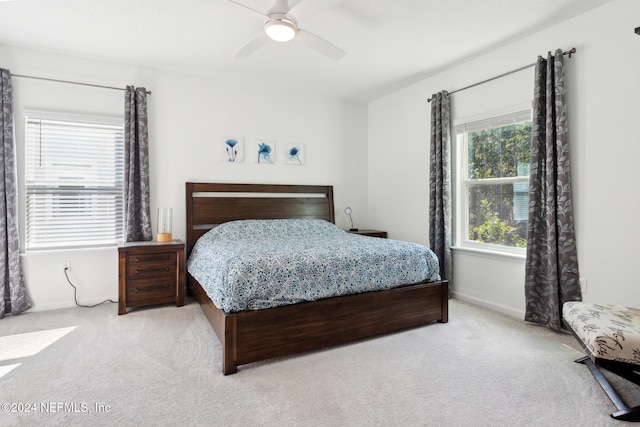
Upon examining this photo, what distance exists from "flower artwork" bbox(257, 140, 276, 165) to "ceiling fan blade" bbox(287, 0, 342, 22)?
86.9 inches

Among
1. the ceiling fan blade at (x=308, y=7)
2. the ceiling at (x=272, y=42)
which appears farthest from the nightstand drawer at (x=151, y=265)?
the ceiling fan blade at (x=308, y=7)

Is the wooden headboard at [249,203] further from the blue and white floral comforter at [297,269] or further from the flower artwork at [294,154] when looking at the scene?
the blue and white floral comforter at [297,269]

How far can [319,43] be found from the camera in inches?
108

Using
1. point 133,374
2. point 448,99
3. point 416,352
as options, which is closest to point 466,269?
point 416,352

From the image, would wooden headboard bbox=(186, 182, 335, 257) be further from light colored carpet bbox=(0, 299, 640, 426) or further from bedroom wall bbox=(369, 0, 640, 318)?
bedroom wall bbox=(369, 0, 640, 318)

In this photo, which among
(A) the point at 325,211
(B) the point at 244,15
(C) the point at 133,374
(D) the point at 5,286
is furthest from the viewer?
(A) the point at 325,211

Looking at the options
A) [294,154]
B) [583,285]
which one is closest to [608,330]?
[583,285]

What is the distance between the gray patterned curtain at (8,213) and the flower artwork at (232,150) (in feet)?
6.64

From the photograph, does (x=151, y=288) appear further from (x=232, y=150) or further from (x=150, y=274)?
(x=232, y=150)

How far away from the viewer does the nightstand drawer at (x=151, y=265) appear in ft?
11.2

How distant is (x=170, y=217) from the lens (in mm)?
3828

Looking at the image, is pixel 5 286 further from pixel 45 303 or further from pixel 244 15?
pixel 244 15

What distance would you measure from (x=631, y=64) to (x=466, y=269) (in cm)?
226

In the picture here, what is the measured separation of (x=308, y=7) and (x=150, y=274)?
9.33ft
